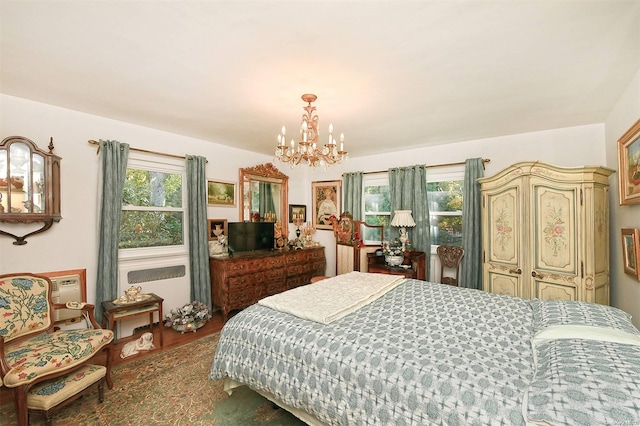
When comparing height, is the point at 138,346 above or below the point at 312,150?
below

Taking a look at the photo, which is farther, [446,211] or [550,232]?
[446,211]

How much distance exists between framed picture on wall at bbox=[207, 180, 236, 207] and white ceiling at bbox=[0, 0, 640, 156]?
4.28 feet

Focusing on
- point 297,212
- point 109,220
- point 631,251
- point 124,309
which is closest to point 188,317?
point 124,309

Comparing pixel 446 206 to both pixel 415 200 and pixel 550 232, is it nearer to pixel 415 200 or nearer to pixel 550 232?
pixel 415 200

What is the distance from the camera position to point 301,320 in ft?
6.30

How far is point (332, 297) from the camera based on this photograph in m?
2.36

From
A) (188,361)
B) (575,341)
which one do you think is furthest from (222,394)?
(575,341)

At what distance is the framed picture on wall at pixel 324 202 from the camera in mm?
5391

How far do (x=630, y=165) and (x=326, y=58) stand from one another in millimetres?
2603

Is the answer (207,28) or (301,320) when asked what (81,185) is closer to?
(207,28)

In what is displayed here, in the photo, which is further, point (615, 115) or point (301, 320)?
point (615, 115)

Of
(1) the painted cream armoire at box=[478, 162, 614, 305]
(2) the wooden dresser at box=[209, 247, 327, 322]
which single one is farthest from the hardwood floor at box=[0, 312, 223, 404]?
(1) the painted cream armoire at box=[478, 162, 614, 305]

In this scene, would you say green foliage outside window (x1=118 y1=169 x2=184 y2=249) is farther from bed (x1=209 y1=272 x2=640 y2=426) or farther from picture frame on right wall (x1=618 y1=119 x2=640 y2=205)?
picture frame on right wall (x1=618 y1=119 x2=640 y2=205)

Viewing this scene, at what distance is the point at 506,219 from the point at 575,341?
2.09 m
